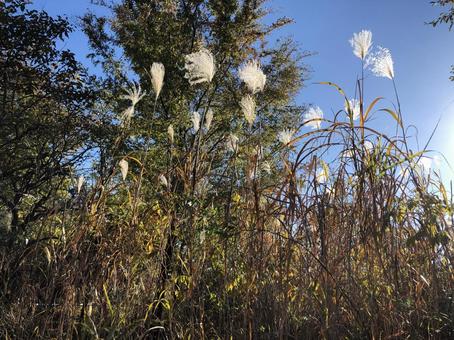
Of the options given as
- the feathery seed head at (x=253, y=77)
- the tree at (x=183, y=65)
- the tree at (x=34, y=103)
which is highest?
the tree at (x=183, y=65)

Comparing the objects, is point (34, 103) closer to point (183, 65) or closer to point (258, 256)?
point (183, 65)

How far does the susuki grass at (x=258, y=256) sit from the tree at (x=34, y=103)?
10.7ft

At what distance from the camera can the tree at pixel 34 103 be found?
5.38m

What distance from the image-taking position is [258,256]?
2033mm

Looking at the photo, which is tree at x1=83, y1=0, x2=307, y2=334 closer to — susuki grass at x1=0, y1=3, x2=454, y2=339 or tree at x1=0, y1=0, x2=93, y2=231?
tree at x1=0, y1=0, x2=93, y2=231

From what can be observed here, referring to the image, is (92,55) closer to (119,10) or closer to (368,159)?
(119,10)

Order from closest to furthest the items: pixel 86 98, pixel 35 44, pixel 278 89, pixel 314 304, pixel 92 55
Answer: pixel 314 304
pixel 35 44
pixel 86 98
pixel 92 55
pixel 278 89

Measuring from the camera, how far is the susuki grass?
183 cm

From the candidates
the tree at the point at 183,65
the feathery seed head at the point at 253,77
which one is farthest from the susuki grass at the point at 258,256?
the tree at the point at 183,65

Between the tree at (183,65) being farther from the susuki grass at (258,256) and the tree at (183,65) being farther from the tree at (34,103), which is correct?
the susuki grass at (258,256)

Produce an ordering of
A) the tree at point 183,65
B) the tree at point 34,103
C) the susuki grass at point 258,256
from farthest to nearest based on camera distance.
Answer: the tree at point 183,65 < the tree at point 34,103 < the susuki grass at point 258,256

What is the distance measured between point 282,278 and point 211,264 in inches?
16.9

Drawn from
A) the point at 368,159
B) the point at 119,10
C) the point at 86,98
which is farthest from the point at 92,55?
the point at 368,159

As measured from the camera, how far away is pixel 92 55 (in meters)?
8.20
